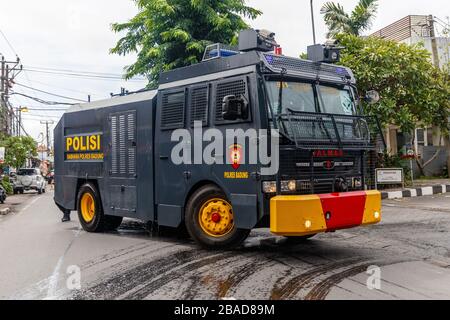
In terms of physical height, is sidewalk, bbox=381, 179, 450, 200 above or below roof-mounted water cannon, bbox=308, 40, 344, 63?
below

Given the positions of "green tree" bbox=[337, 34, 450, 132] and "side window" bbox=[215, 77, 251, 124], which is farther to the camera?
"green tree" bbox=[337, 34, 450, 132]

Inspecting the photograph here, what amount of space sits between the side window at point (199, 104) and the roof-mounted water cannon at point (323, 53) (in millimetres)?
1824

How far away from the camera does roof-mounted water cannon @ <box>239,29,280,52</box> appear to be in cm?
691

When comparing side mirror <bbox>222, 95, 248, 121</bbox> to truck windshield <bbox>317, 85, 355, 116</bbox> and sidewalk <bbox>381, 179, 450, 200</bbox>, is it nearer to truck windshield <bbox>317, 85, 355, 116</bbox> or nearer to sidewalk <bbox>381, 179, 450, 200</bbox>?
truck windshield <bbox>317, 85, 355, 116</bbox>

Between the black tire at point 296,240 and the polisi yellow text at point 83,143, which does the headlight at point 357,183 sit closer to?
the black tire at point 296,240

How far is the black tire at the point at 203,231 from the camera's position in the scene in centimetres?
715

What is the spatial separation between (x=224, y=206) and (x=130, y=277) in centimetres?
182

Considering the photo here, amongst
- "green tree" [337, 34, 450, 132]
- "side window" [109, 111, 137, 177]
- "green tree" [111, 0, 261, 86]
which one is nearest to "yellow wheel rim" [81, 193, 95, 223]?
"side window" [109, 111, 137, 177]

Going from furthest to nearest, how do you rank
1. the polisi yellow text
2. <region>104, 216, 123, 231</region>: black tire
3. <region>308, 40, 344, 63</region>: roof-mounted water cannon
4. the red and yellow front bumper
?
<region>104, 216, 123, 231</region>: black tire → the polisi yellow text → <region>308, 40, 344, 63</region>: roof-mounted water cannon → the red and yellow front bumper

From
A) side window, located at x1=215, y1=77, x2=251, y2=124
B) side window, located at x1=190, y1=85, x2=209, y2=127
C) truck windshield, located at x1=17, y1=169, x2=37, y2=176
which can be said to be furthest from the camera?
truck windshield, located at x1=17, y1=169, x2=37, y2=176

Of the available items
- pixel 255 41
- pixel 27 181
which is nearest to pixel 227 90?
pixel 255 41

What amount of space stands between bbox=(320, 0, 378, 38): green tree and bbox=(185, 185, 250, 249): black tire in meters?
15.3

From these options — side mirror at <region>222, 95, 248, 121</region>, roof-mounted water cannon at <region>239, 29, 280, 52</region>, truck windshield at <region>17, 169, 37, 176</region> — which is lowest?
truck windshield at <region>17, 169, 37, 176</region>
